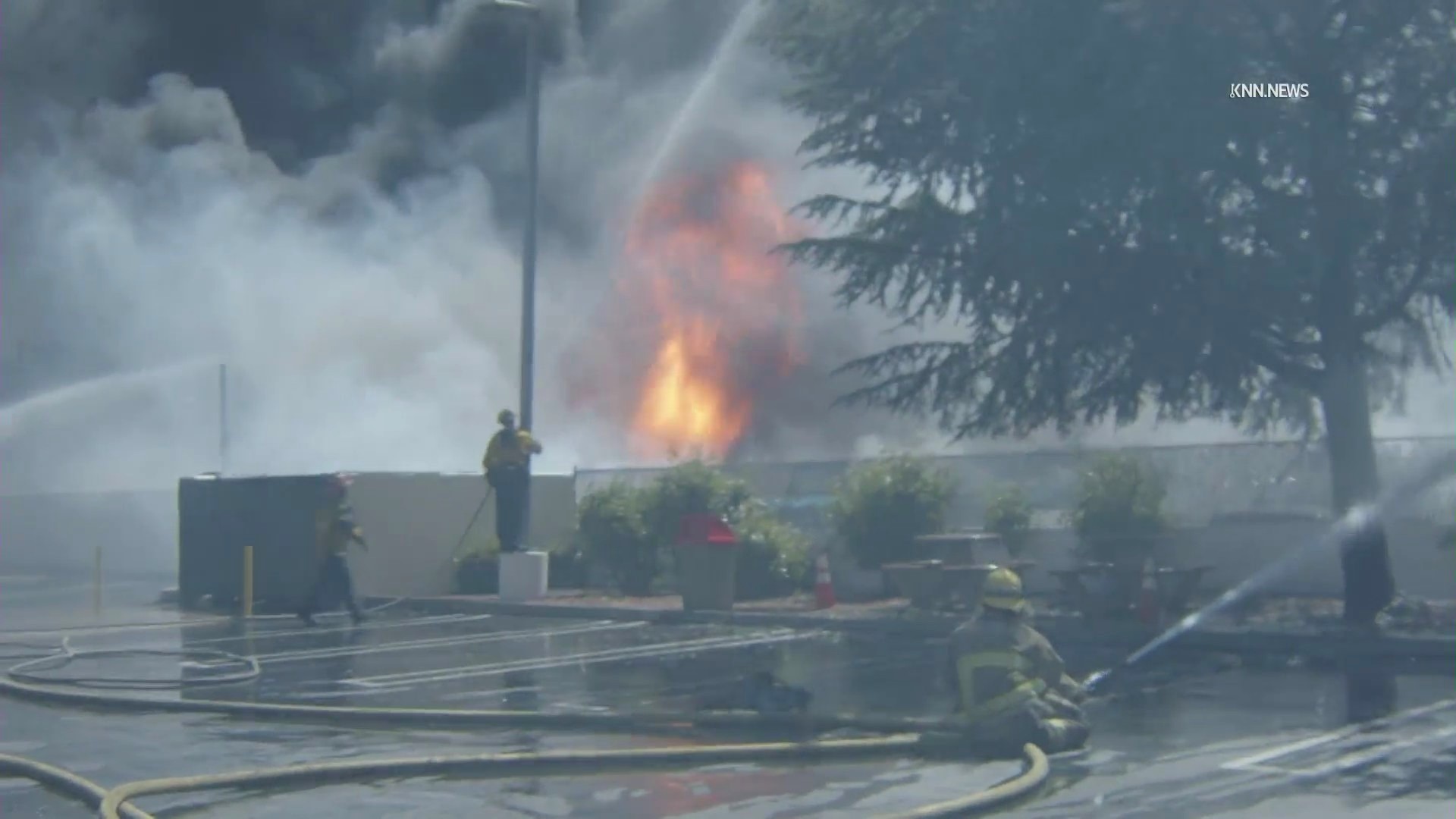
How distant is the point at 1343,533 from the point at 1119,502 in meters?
3.25

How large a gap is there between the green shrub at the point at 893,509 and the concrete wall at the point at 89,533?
1496cm

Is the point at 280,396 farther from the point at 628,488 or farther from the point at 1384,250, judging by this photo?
the point at 1384,250

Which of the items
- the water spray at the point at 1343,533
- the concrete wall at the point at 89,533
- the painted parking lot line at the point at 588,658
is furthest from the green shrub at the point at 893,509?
the concrete wall at the point at 89,533

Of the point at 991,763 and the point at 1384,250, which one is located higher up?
the point at 1384,250

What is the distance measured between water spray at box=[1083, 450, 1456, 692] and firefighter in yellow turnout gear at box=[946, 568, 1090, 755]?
5965mm

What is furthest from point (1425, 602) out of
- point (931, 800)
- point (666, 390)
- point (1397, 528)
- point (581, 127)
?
point (581, 127)

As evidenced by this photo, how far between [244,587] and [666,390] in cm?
2726

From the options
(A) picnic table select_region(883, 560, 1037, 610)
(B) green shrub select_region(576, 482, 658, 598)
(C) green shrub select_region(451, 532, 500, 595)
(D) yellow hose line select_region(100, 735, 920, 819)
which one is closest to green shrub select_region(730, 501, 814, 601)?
(B) green shrub select_region(576, 482, 658, 598)

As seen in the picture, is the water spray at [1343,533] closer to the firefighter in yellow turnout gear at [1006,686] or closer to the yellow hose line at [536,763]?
the firefighter in yellow turnout gear at [1006,686]

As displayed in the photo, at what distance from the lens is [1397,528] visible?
17750mm

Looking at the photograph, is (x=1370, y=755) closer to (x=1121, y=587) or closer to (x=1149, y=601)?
(x=1149, y=601)

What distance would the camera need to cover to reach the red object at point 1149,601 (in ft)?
53.3

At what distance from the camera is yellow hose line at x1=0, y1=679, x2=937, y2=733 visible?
33.8 feet

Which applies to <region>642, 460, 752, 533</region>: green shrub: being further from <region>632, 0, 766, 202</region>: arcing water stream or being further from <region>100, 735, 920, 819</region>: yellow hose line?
<region>632, 0, 766, 202</region>: arcing water stream
